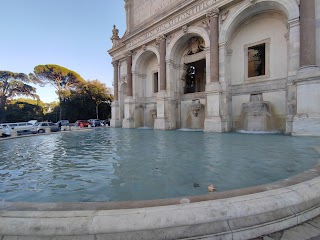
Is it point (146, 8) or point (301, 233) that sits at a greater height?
point (146, 8)

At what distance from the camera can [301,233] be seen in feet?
5.76

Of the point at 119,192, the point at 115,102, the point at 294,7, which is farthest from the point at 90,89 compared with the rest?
the point at 119,192

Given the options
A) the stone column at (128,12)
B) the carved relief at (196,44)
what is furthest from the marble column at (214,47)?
the stone column at (128,12)

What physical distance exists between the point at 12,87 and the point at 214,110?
4048 centimetres

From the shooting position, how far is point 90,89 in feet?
119

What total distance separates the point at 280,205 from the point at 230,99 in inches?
532

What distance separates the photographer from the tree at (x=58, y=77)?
37500 millimetres

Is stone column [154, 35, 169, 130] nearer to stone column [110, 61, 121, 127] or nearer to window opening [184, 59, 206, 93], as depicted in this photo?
window opening [184, 59, 206, 93]

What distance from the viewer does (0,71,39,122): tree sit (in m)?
34.7

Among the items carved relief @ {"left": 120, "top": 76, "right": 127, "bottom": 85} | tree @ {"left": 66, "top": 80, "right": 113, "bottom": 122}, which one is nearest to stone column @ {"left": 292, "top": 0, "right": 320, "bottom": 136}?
carved relief @ {"left": 120, "top": 76, "right": 127, "bottom": 85}

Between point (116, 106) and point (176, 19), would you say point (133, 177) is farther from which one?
point (116, 106)

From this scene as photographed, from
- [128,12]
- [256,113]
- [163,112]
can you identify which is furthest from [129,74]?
[256,113]

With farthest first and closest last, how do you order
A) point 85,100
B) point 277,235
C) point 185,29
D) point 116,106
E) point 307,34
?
point 85,100, point 116,106, point 185,29, point 307,34, point 277,235

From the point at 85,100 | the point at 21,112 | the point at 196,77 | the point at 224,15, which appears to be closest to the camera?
the point at 224,15
